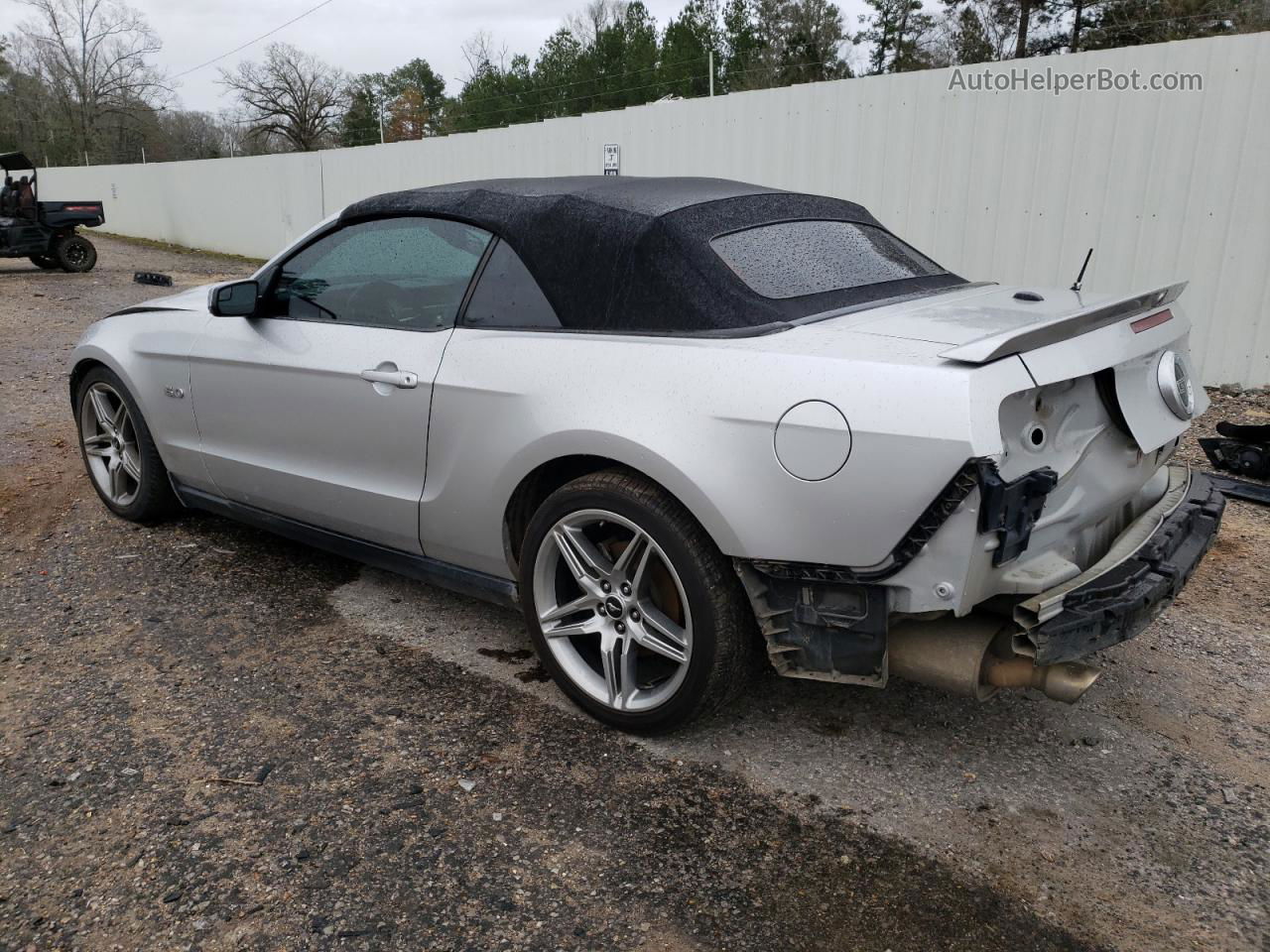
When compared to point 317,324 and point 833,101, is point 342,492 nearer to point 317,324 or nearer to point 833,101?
point 317,324

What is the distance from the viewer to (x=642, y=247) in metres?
2.93

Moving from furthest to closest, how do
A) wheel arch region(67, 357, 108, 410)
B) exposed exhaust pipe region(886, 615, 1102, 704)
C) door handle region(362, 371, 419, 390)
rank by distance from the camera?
wheel arch region(67, 357, 108, 410) < door handle region(362, 371, 419, 390) < exposed exhaust pipe region(886, 615, 1102, 704)

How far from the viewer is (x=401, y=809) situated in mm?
2627

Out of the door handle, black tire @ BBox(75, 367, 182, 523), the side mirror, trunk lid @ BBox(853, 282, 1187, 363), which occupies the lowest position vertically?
black tire @ BBox(75, 367, 182, 523)

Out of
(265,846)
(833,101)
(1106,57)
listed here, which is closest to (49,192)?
(833,101)

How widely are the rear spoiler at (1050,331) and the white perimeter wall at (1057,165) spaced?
467 centimetres

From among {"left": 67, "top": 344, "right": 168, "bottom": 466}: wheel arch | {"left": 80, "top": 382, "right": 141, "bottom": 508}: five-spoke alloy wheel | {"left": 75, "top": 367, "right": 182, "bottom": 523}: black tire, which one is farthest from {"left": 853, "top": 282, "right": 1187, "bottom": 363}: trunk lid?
{"left": 80, "top": 382, "right": 141, "bottom": 508}: five-spoke alloy wheel

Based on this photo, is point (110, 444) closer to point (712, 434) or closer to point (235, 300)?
point (235, 300)

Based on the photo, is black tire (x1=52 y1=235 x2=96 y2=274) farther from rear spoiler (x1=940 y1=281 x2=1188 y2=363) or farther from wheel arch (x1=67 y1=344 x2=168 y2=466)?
rear spoiler (x1=940 y1=281 x2=1188 y2=363)

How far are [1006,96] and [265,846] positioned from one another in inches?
292

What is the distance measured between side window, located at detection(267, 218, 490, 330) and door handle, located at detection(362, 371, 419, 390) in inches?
7.2

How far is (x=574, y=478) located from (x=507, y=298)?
0.64 meters

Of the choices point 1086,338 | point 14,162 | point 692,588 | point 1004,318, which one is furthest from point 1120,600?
point 14,162

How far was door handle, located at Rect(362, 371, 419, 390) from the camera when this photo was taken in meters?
3.22
